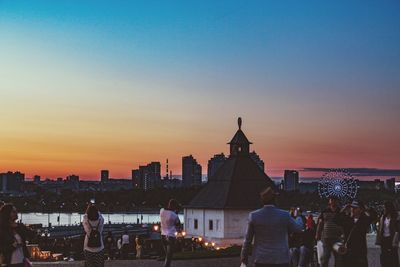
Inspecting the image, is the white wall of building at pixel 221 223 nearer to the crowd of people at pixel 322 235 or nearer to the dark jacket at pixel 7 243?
the crowd of people at pixel 322 235

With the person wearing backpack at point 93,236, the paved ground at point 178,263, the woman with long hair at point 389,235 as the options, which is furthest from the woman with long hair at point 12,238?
the woman with long hair at point 389,235

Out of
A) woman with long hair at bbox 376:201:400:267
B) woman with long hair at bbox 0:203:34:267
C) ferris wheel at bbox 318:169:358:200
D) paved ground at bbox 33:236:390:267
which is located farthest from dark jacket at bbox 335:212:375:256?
ferris wheel at bbox 318:169:358:200

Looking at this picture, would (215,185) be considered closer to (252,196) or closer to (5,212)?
(252,196)

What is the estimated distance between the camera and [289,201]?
7750 cm

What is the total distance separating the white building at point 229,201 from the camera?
6531 cm

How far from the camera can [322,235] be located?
1420cm

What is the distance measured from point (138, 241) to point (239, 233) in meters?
38.2

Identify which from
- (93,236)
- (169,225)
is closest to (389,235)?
(169,225)

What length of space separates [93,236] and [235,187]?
53153mm

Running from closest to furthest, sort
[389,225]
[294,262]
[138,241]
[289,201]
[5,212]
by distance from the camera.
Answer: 1. [5,212]
2. [389,225]
3. [294,262]
4. [138,241]
5. [289,201]

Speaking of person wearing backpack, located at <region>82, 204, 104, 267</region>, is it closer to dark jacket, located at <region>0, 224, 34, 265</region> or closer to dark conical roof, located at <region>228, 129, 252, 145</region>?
dark jacket, located at <region>0, 224, 34, 265</region>

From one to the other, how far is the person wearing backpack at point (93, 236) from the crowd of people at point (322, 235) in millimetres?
3984

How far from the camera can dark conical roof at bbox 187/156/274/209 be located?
66.0 m

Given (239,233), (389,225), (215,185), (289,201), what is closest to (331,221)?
(389,225)
